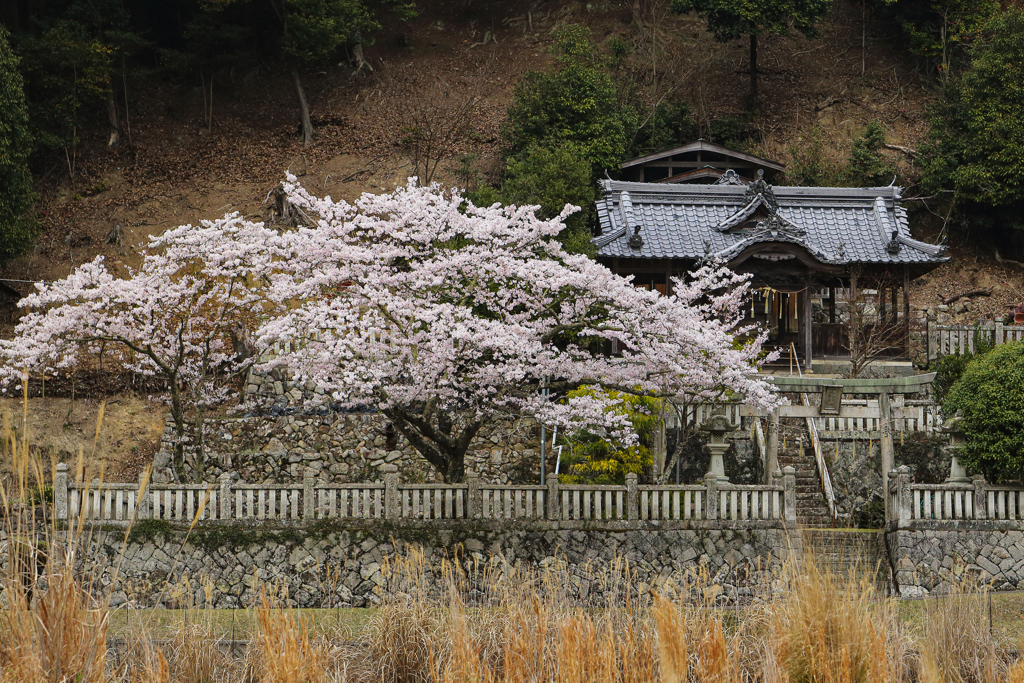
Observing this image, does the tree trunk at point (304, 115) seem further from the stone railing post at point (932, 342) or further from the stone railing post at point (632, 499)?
the stone railing post at point (632, 499)

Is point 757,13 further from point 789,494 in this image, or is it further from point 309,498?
point 309,498

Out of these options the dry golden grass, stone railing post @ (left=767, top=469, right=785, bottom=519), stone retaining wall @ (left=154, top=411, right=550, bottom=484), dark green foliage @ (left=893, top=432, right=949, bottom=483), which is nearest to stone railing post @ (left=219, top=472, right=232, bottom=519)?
stone retaining wall @ (left=154, top=411, right=550, bottom=484)

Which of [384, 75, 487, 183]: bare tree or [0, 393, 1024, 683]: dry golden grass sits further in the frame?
[384, 75, 487, 183]: bare tree

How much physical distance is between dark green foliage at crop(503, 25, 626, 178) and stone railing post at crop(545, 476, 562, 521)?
595 inches

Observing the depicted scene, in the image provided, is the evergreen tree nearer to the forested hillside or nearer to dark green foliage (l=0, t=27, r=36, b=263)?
the forested hillside

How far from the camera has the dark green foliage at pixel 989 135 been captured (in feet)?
94.8

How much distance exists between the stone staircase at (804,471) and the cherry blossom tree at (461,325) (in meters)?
1.89

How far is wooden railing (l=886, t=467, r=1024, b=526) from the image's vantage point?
15484 millimetres

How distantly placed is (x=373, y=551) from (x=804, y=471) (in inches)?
290

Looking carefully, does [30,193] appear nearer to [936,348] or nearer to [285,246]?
[285,246]

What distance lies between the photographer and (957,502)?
50.9 feet

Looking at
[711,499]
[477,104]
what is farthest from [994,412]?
[477,104]

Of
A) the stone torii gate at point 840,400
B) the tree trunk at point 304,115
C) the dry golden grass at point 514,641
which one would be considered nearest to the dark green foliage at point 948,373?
the stone torii gate at point 840,400

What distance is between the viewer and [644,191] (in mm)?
25234
